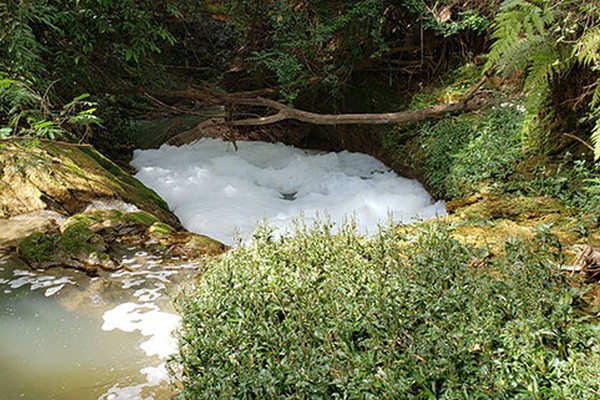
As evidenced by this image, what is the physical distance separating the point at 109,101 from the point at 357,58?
15.9ft

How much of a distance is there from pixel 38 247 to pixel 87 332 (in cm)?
151

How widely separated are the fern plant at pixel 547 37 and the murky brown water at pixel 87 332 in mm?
3271

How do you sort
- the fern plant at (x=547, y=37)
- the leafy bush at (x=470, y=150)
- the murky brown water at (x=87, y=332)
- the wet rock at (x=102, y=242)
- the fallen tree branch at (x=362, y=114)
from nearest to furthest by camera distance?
the murky brown water at (x=87, y=332) < the fern plant at (x=547, y=37) < the wet rock at (x=102, y=242) < the leafy bush at (x=470, y=150) < the fallen tree branch at (x=362, y=114)

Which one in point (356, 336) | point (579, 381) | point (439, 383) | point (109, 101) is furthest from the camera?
point (109, 101)

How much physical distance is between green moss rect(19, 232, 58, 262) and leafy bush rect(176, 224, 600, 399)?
6.34ft

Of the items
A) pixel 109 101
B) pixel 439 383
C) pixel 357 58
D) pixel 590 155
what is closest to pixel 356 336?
pixel 439 383

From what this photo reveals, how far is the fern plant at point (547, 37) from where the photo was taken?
125 inches

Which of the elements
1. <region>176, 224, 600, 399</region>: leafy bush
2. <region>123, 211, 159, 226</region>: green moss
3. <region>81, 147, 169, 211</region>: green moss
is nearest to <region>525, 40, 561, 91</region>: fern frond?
<region>176, 224, 600, 399</region>: leafy bush

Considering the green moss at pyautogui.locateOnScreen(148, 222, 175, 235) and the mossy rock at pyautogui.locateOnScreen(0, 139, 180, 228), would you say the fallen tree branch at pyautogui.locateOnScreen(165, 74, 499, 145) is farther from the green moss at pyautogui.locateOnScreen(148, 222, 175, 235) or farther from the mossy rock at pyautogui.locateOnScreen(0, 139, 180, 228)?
the green moss at pyautogui.locateOnScreen(148, 222, 175, 235)

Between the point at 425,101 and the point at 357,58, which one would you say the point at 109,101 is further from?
the point at 425,101

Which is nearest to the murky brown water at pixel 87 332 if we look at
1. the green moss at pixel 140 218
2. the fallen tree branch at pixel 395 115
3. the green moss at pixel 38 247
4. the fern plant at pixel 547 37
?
the green moss at pixel 38 247

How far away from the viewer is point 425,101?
25.6 feet

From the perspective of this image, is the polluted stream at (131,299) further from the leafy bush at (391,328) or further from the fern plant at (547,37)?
the fern plant at (547,37)

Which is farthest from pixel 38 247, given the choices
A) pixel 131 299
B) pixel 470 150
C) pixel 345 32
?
pixel 345 32
